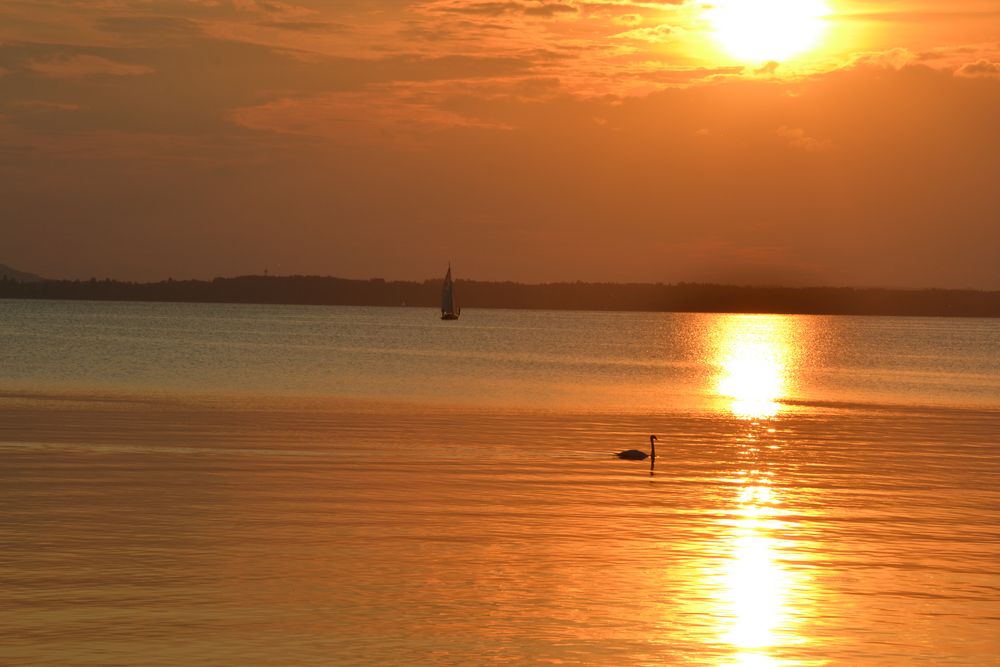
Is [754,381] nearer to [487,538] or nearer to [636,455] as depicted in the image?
[636,455]

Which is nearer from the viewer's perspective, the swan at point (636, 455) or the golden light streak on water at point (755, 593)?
the golden light streak on water at point (755, 593)

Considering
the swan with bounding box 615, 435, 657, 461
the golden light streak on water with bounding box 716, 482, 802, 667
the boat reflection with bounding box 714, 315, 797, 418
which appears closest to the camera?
the golden light streak on water with bounding box 716, 482, 802, 667

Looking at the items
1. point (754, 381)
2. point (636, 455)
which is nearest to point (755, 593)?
point (636, 455)

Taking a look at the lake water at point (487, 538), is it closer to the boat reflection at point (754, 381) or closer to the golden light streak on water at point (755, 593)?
the golden light streak on water at point (755, 593)

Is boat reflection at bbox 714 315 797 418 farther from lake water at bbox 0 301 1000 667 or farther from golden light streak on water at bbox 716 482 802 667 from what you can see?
golden light streak on water at bbox 716 482 802 667

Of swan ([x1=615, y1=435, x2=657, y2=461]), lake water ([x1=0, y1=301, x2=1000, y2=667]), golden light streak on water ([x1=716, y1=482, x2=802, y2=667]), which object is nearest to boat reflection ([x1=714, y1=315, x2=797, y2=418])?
lake water ([x1=0, y1=301, x2=1000, y2=667])

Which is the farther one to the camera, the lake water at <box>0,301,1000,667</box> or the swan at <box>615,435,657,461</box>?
the swan at <box>615,435,657,461</box>

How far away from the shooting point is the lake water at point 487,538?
15758mm

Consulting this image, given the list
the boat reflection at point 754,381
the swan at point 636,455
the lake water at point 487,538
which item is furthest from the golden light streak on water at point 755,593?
the boat reflection at point 754,381

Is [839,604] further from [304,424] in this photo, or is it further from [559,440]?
[304,424]

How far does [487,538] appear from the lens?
2192 centimetres

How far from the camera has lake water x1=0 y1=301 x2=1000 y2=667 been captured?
51.7ft

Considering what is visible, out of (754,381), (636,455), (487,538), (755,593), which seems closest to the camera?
(755,593)

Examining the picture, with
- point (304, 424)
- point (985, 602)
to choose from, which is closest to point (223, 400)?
point (304, 424)
